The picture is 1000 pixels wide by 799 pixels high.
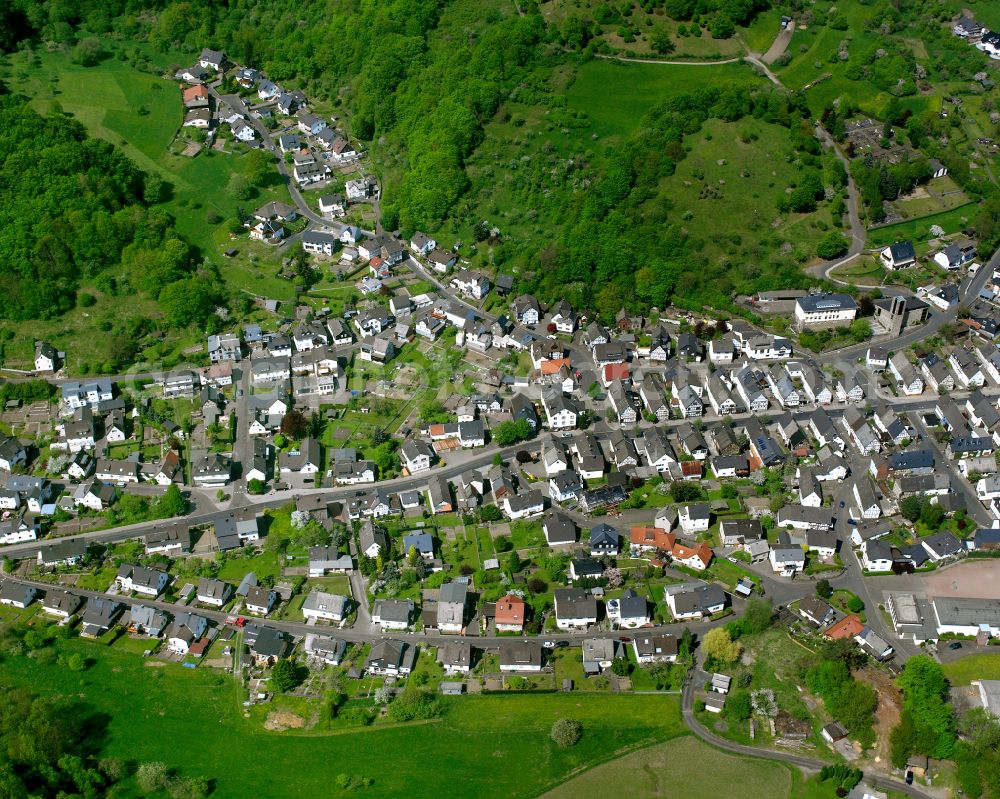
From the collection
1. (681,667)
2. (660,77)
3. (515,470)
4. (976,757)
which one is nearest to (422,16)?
(660,77)

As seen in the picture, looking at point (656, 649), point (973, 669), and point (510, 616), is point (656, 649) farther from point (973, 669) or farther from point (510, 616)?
point (973, 669)

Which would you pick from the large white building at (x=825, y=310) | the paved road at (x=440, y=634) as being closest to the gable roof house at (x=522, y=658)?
the paved road at (x=440, y=634)

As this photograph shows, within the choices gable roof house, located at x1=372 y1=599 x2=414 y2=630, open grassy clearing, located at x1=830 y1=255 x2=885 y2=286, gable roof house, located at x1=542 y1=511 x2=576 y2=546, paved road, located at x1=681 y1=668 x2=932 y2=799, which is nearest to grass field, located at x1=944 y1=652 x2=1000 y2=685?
paved road, located at x1=681 y1=668 x2=932 y2=799

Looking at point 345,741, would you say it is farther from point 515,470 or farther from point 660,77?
point 660,77

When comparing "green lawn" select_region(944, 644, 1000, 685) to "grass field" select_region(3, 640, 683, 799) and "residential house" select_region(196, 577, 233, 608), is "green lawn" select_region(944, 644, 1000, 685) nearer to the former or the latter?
"grass field" select_region(3, 640, 683, 799)

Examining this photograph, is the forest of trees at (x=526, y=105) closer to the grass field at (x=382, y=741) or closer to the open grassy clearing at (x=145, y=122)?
the open grassy clearing at (x=145, y=122)
